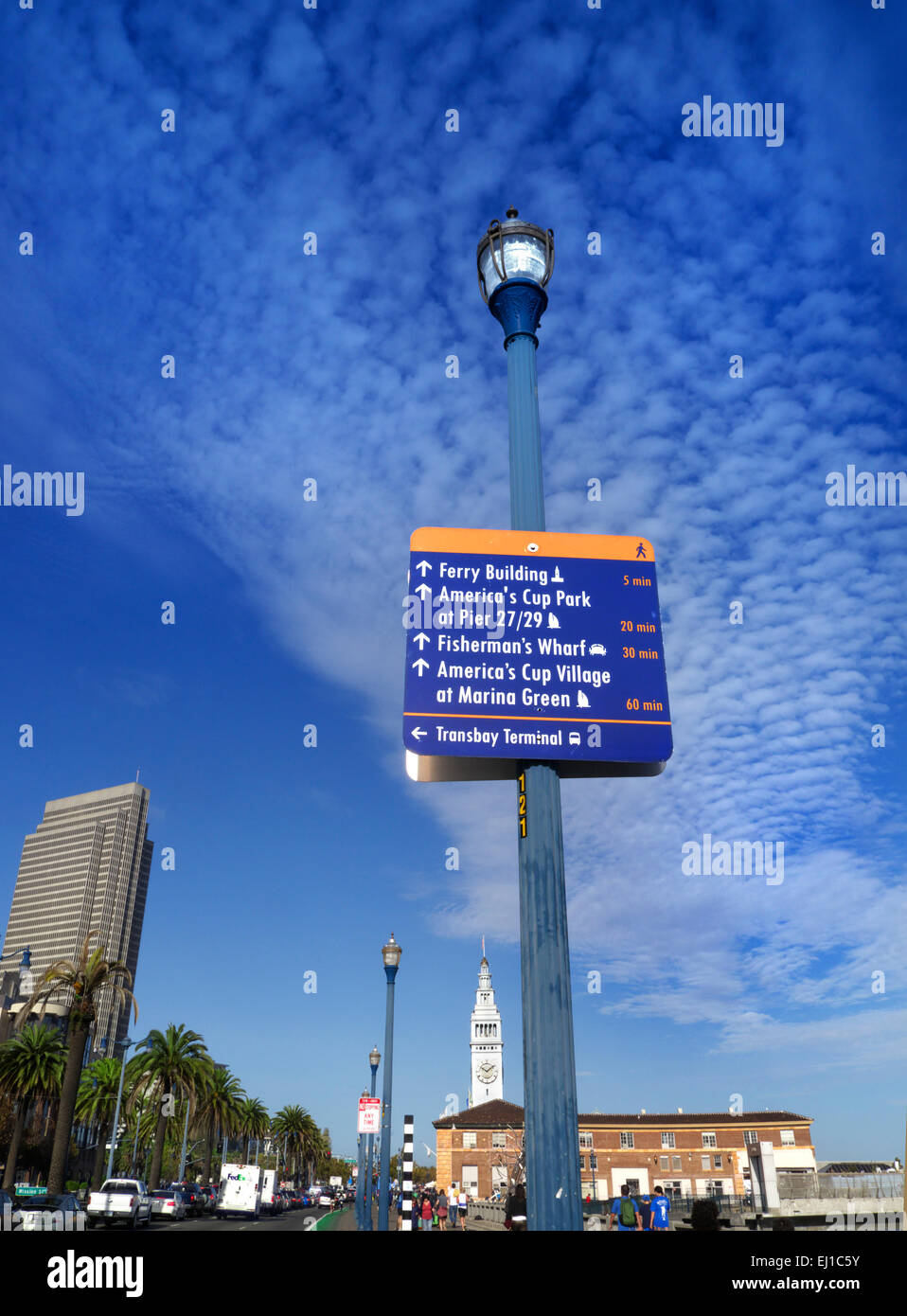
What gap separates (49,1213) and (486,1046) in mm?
162574

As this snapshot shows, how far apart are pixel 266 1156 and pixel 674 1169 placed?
2701 inches

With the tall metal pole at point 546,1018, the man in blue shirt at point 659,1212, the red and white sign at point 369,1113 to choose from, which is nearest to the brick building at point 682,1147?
the red and white sign at point 369,1113

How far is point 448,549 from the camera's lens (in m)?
11.3

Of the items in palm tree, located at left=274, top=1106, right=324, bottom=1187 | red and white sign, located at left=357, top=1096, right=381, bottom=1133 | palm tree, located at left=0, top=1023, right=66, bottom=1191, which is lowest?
palm tree, located at left=274, top=1106, right=324, bottom=1187

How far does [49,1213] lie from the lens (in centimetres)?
2042

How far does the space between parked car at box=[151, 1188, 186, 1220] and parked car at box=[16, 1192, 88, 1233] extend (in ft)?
58.6

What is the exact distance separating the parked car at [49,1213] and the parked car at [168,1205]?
1788 centimetres

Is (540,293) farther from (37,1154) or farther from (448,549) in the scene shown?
(37,1154)

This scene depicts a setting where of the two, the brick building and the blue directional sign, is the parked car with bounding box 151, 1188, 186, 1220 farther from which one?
the brick building

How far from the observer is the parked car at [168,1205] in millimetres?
39594

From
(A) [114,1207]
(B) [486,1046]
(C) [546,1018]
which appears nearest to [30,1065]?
(A) [114,1207]

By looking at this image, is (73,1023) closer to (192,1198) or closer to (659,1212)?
(192,1198)

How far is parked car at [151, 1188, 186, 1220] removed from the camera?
3959 centimetres

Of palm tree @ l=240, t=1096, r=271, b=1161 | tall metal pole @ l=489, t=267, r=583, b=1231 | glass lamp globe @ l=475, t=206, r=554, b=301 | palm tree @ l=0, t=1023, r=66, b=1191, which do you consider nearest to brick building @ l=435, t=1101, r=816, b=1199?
palm tree @ l=240, t=1096, r=271, b=1161
